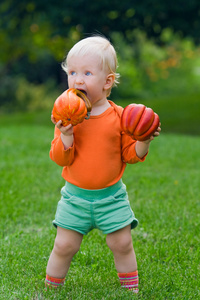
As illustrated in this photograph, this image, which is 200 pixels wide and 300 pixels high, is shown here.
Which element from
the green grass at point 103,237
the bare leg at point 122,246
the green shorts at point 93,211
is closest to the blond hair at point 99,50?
the green shorts at point 93,211

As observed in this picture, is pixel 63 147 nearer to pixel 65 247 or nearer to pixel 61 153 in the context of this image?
pixel 61 153

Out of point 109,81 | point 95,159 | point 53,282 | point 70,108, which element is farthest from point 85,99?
point 53,282

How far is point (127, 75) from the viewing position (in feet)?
109

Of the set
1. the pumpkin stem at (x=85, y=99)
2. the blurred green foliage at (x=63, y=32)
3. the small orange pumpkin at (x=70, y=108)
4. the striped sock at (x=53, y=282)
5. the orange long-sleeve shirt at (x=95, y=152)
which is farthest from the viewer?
the blurred green foliage at (x=63, y=32)

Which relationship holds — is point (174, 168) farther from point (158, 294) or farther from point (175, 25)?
point (175, 25)

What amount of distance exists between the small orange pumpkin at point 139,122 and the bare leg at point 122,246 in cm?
65

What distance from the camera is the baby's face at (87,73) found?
104 inches

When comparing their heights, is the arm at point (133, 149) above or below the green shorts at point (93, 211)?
above

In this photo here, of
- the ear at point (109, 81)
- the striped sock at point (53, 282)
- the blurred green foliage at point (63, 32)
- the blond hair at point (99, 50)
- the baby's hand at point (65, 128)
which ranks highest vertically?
the blond hair at point (99, 50)

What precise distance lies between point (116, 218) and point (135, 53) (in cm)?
3134

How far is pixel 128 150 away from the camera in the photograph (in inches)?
111

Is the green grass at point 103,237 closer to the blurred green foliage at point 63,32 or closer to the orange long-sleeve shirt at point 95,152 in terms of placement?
the orange long-sleeve shirt at point 95,152

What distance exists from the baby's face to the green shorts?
66 centimetres

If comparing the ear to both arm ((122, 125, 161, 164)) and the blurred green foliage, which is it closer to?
arm ((122, 125, 161, 164))
